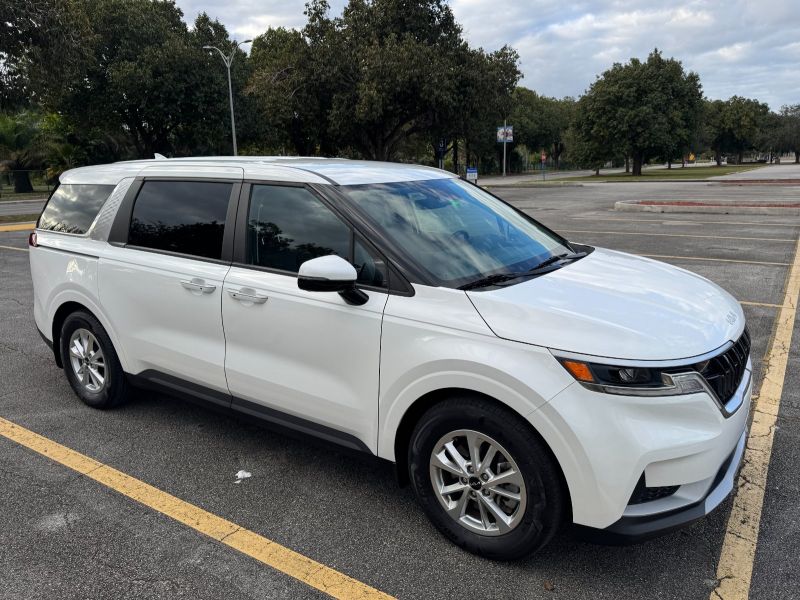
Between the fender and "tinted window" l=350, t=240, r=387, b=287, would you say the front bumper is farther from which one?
"tinted window" l=350, t=240, r=387, b=287

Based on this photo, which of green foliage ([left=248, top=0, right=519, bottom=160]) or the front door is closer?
the front door

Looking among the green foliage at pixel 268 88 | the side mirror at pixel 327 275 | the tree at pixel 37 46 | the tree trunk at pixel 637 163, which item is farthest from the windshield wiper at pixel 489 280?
the tree trunk at pixel 637 163

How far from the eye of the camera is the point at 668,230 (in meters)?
13.7

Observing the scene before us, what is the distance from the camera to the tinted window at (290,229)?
304 cm

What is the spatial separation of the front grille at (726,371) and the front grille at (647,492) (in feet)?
1.39

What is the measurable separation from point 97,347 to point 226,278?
4.95 ft

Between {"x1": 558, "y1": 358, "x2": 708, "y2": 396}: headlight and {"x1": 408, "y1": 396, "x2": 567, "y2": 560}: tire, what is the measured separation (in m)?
0.31

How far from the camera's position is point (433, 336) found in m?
2.58

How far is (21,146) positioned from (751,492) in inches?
1865

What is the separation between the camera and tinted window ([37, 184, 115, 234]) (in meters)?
4.16

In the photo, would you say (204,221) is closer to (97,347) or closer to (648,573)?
(97,347)

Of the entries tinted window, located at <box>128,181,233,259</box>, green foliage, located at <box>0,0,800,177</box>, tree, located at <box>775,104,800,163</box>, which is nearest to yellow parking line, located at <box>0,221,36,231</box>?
green foliage, located at <box>0,0,800,177</box>

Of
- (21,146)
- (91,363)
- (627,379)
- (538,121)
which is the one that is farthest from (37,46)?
(538,121)

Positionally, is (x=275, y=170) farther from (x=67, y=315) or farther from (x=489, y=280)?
(x=67, y=315)
